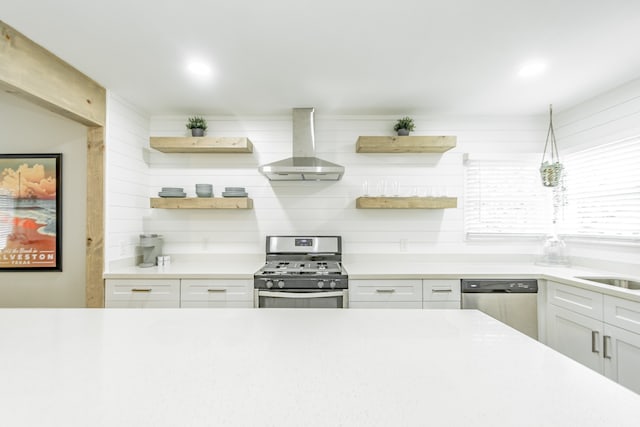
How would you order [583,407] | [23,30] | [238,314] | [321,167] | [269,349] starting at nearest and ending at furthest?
1. [583,407]
2. [269,349]
3. [238,314]
4. [23,30]
5. [321,167]

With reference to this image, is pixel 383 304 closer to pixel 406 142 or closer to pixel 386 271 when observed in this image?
pixel 386 271

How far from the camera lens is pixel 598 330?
2.14m

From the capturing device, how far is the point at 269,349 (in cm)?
91

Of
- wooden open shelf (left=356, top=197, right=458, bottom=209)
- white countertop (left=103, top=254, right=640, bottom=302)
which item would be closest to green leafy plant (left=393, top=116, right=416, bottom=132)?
wooden open shelf (left=356, top=197, right=458, bottom=209)

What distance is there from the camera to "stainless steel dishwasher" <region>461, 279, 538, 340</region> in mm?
2619

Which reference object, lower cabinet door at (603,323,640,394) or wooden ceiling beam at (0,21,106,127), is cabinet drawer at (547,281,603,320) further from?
wooden ceiling beam at (0,21,106,127)

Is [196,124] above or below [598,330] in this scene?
above

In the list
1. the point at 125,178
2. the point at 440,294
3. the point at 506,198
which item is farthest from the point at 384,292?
the point at 125,178

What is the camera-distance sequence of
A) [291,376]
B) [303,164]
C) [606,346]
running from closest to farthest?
[291,376] → [606,346] → [303,164]

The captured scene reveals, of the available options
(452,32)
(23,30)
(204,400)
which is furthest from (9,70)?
(452,32)

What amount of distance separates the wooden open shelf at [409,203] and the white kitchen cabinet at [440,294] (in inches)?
29.8

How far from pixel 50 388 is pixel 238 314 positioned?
24.6 inches

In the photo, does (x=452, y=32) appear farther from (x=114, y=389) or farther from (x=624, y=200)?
(x=114, y=389)

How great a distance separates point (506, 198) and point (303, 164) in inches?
85.7
